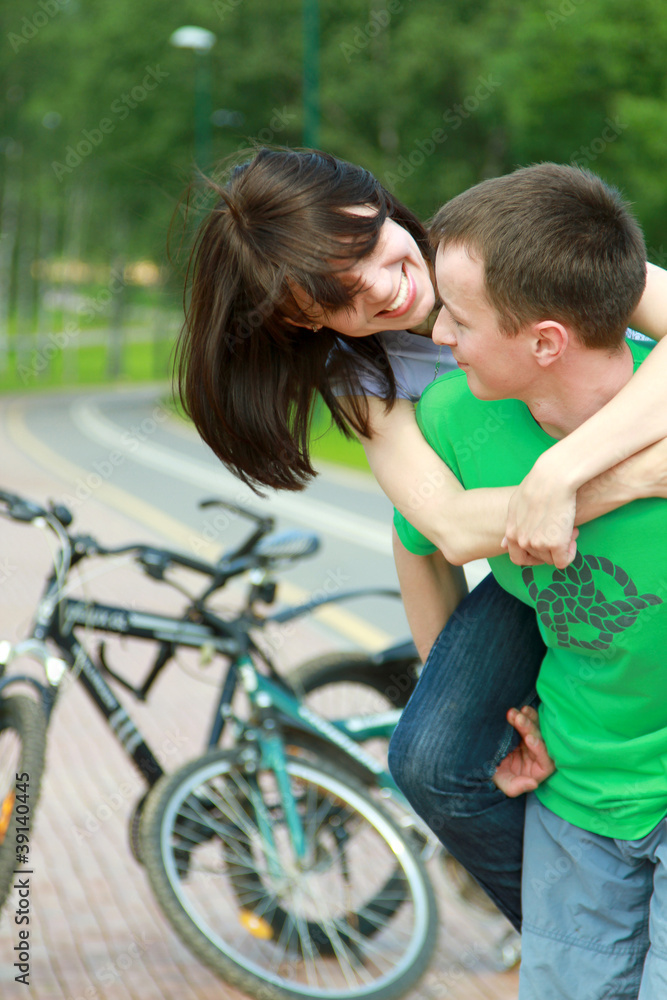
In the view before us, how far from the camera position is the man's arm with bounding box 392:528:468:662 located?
6.14 ft

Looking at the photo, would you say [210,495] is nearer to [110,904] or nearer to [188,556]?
[110,904]

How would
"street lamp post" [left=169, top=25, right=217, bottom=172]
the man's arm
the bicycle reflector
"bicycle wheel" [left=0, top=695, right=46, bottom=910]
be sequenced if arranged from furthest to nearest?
"street lamp post" [left=169, top=25, right=217, bottom=172], the bicycle reflector, "bicycle wheel" [left=0, top=695, right=46, bottom=910], the man's arm

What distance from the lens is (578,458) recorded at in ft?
4.88

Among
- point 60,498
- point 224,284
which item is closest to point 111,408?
point 60,498

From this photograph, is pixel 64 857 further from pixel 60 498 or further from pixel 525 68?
pixel 525 68

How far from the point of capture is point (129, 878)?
3.76m

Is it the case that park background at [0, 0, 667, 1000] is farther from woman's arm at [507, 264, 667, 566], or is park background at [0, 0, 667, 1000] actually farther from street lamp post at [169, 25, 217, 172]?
woman's arm at [507, 264, 667, 566]

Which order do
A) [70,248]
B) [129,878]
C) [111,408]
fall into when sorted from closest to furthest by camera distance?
[129,878] < [111,408] < [70,248]

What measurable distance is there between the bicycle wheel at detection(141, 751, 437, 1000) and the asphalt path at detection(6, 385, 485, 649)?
750 millimetres

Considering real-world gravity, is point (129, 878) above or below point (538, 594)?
below

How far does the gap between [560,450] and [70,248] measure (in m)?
41.7

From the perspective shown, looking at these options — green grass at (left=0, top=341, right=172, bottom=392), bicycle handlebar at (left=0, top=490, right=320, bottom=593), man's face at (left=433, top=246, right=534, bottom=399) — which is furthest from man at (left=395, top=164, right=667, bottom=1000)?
green grass at (left=0, top=341, right=172, bottom=392)

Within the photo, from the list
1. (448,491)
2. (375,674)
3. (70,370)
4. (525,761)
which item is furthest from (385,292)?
(70,370)

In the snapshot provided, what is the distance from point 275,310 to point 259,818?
5.73 ft
